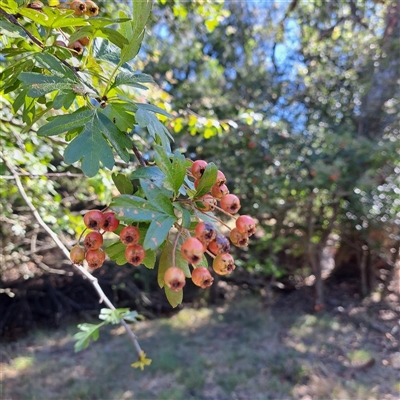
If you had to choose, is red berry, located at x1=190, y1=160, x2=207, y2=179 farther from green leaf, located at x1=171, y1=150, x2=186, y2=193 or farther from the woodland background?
the woodland background

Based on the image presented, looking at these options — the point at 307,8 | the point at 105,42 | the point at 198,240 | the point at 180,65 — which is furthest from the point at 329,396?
the point at 307,8

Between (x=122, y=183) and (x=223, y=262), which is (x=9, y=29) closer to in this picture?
(x=122, y=183)

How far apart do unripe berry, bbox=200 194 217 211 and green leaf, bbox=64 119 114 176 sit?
22 cm

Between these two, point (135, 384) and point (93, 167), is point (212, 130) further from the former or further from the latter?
point (135, 384)

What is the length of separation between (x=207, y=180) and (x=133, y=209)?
0.57ft

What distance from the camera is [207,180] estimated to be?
755 mm

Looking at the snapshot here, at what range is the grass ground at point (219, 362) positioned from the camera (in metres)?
3.61

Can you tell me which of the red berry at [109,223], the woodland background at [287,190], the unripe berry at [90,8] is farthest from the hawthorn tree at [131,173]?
the woodland background at [287,190]

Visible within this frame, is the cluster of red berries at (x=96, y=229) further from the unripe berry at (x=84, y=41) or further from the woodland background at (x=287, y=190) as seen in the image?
the woodland background at (x=287, y=190)

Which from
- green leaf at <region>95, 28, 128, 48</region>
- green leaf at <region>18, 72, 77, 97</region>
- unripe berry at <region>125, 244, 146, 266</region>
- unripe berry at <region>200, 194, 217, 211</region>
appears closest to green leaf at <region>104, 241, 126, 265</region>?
unripe berry at <region>125, 244, 146, 266</region>

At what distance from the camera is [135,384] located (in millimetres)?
3818

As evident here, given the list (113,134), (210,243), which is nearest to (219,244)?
(210,243)

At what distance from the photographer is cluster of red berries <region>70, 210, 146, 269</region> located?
2.41 feet

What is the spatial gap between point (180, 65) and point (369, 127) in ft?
10.5
